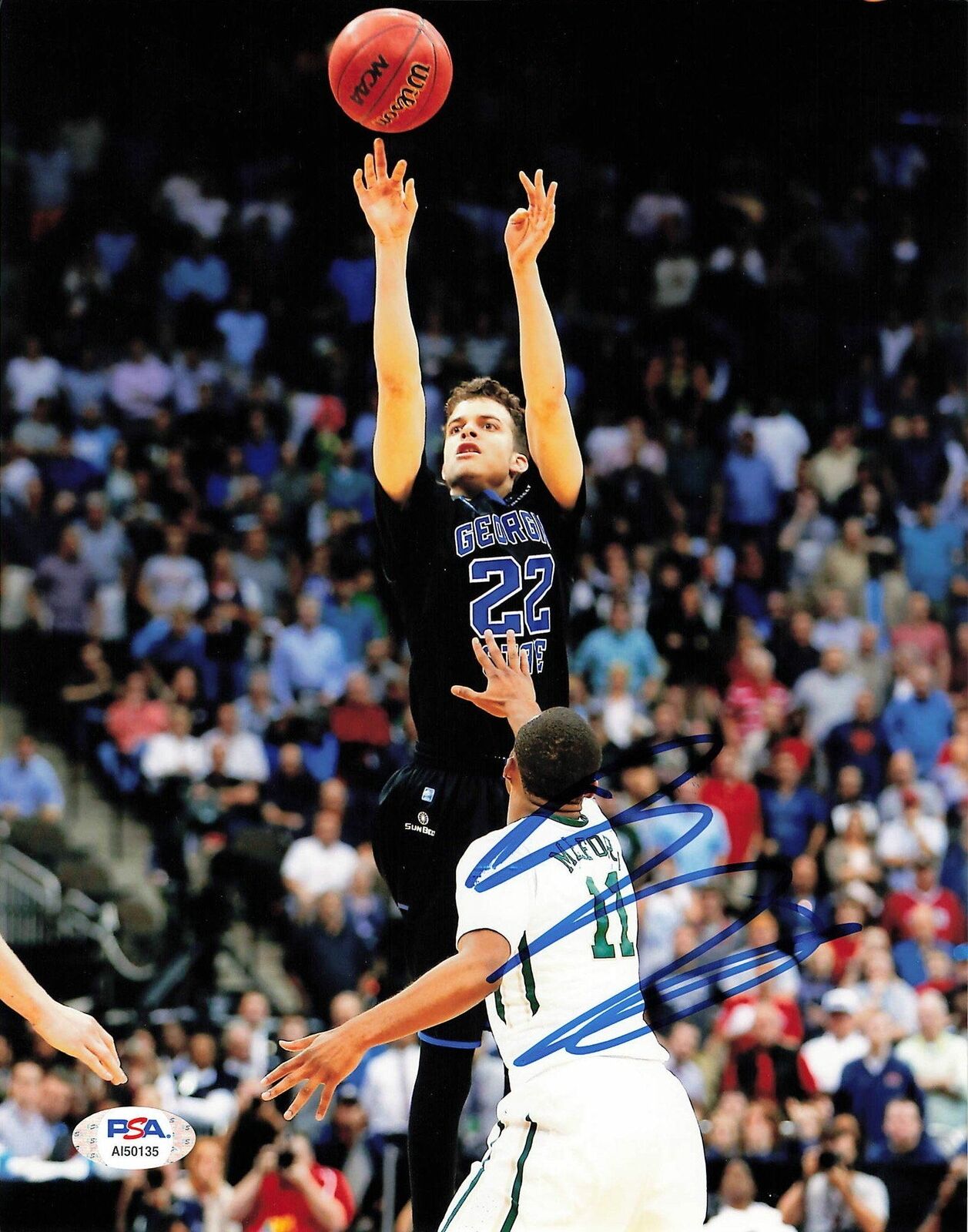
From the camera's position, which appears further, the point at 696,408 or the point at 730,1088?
the point at 696,408

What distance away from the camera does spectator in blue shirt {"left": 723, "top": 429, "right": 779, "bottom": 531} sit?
1600cm

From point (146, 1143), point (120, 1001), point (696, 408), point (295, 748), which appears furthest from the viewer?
point (696, 408)

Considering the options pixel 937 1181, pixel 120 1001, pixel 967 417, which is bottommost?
pixel 937 1181

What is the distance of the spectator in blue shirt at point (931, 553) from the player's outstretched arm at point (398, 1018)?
11018 mm

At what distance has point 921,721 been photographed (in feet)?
47.0

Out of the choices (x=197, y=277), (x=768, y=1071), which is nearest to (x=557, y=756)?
(x=768, y=1071)

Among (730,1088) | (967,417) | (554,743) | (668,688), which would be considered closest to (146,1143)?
(554,743)

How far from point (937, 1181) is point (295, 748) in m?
5.43

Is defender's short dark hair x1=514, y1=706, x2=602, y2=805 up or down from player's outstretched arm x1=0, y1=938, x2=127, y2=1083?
up

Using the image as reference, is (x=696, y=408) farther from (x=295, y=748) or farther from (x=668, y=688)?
(x=295, y=748)

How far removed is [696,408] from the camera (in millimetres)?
16844

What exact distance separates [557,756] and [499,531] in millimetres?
1602

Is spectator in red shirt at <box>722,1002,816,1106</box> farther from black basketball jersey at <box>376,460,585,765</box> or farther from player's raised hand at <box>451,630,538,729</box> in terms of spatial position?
player's raised hand at <box>451,630,538,729</box>

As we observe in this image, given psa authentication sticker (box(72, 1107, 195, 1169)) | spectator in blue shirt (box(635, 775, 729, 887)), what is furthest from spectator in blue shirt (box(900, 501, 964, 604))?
psa authentication sticker (box(72, 1107, 195, 1169))
